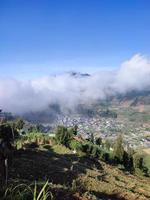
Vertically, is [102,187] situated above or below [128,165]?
above

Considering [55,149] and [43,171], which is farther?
[55,149]

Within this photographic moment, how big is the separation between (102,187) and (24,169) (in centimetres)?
949

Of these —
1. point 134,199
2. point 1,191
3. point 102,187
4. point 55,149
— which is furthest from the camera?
point 55,149

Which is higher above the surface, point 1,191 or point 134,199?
point 1,191

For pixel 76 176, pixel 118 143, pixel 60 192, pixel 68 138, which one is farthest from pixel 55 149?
pixel 60 192

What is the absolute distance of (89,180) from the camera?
39.6 meters

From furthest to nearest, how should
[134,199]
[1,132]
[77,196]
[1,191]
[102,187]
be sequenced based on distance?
1. [1,132]
2. [102,187]
3. [134,199]
4. [77,196]
5. [1,191]

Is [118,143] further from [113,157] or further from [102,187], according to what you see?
[102,187]

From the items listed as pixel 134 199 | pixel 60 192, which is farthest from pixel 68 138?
pixel 60 192

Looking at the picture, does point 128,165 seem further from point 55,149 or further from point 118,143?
point 55,149

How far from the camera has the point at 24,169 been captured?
37.6m

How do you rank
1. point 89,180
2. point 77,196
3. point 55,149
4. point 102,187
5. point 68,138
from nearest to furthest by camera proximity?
point 77,196 → point 102,187 → point 89,180 → point 55,149 → point 68,138

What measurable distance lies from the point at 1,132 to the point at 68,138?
160ft

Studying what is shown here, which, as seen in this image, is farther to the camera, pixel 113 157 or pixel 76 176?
pixel 113 157
